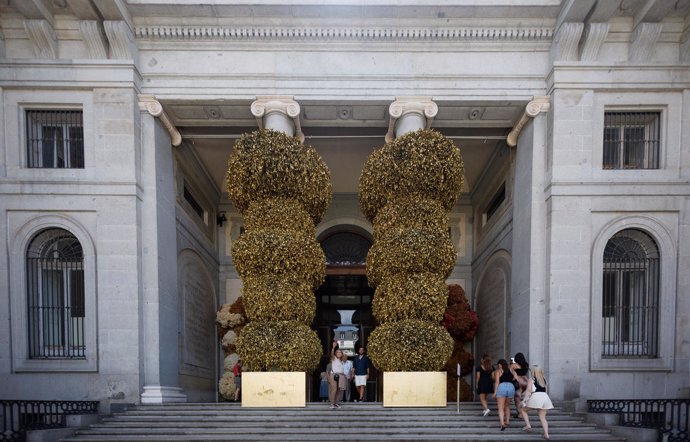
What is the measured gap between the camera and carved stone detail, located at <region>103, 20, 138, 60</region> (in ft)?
38.7

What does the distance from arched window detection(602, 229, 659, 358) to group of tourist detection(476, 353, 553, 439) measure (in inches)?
137

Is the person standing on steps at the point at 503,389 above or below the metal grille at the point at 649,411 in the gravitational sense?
above

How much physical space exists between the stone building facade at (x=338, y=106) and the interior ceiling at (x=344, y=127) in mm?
349

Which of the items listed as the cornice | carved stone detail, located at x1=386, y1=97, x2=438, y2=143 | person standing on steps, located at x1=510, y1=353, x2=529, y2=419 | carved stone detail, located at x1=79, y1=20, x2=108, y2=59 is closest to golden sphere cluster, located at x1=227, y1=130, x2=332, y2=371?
carved stone detail, located at x1=386, y1=97, x2=438, y2=143

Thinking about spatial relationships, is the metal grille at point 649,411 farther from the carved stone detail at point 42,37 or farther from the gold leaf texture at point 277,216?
the carved stone detail at point 42,37

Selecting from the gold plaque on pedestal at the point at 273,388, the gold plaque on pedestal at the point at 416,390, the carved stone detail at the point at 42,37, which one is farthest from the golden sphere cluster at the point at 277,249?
the carved stone detail at the point at 42,37

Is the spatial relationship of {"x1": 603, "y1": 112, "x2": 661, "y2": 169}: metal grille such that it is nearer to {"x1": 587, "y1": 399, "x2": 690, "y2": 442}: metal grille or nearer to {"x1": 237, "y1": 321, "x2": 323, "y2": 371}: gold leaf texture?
{"x1": 587, "y1": 399, "x2": 690, "y2": 442}: metal grille

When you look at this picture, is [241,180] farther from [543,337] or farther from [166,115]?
[543,337]

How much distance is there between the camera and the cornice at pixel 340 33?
41.0 feet

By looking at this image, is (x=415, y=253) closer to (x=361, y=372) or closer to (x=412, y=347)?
(x=412, y=347)

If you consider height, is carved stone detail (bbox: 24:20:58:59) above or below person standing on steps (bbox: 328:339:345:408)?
above

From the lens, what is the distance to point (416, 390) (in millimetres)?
11031

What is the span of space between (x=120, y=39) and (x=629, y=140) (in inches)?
511

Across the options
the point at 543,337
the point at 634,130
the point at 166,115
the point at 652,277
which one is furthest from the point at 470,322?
the point at 166,115
